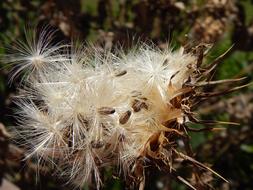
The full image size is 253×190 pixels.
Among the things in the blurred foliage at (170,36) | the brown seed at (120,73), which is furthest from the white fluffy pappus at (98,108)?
the blurred foliage at (170,36)

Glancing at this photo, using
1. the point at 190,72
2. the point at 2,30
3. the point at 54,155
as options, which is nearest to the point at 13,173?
the point at 2,30

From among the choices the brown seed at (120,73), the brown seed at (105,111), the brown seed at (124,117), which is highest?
the brown seed at (120,73)

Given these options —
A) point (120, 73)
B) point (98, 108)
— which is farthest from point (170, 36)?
point (98, 108)

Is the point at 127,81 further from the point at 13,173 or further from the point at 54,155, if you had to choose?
the point at 13,173

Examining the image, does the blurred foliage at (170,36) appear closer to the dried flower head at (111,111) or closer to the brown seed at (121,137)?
the dried flower head at (111,111)

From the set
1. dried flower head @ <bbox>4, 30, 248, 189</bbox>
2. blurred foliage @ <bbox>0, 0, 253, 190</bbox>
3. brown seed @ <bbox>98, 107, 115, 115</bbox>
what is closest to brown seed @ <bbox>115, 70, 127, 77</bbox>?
dried flower head @ <bbox>4, 30, 248, 189</bbox>

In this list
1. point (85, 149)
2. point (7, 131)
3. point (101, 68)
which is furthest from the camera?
point (7, 131)
